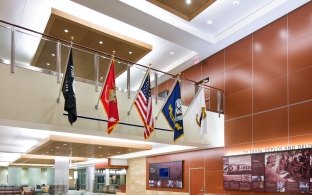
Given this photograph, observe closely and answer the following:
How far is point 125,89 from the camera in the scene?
9375mm

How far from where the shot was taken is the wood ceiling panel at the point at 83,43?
8.59 metres

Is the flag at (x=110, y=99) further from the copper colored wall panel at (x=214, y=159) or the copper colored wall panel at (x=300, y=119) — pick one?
the copper colored wall panel at (x=214, y=159)

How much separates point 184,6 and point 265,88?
3.68 m

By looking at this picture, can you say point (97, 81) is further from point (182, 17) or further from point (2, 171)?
point (2, 171)

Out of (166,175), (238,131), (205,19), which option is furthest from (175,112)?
(166,175)

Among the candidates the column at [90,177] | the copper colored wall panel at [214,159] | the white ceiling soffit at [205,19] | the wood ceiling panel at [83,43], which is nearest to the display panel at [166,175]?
the copper colored wall panel at [214,159]

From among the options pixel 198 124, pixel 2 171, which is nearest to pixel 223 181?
pixel 198 124

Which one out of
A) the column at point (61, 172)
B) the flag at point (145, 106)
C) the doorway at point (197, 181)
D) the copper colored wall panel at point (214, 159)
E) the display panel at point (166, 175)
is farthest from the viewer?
→ the column at point (61, 172)

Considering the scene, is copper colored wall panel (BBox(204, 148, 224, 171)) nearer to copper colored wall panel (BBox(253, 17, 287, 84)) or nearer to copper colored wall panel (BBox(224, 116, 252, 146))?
copper colored wall panel (BBox(224, 116, 252, 146))

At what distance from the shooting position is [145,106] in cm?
849

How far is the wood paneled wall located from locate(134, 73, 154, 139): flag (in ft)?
9.95

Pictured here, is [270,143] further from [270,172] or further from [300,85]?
[300,85]

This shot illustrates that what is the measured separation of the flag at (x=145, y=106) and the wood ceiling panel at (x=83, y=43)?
1.17m

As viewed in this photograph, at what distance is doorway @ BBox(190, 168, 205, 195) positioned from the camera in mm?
12256
